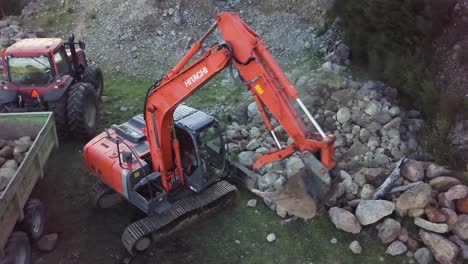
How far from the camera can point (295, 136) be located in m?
5.50

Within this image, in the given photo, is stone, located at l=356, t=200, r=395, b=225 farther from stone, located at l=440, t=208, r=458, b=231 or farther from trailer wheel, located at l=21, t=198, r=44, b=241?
trailer wheel, located at l=21, t=198, r=44, b=241

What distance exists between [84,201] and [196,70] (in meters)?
3.59

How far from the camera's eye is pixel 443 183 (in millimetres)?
7457

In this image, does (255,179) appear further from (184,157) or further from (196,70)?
(196,70)

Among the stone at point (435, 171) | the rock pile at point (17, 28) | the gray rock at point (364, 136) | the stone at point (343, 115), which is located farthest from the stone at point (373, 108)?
the rock pile at point (17, 28)

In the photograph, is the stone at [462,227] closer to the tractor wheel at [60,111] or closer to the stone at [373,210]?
the stone at [373,210]

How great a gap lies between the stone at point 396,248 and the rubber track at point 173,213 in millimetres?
2568

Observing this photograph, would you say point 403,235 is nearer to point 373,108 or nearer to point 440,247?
point 440,247

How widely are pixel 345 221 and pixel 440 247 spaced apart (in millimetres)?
1361

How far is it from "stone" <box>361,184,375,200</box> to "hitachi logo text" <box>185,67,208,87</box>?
3.39 metres

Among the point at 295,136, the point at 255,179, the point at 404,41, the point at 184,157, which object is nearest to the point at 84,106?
the point at 184,157

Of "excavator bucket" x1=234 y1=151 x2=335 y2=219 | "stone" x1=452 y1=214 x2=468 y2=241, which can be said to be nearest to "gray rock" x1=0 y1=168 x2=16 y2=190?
"excavator bucket" x1=234 y1=151 x2=335 y2=219

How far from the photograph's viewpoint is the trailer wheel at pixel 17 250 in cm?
615

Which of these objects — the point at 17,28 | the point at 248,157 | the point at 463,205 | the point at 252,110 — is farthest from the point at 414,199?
the point at 17,28
